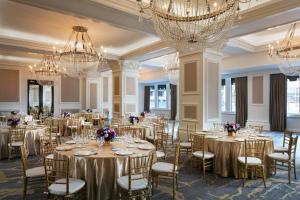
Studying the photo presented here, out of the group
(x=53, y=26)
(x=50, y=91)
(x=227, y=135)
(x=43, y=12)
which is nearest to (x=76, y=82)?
(x=50, y=91)

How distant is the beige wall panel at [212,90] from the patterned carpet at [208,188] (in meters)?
3.20

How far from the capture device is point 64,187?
3.16 meters

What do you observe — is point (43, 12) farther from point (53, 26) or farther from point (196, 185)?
point (196, 185)

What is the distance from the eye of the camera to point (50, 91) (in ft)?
48.2

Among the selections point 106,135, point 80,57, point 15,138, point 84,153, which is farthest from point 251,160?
point 15,138

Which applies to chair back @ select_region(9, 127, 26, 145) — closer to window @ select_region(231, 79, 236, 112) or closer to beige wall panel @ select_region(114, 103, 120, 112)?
beige wall panel @ select_region(114, 103, 120, 112)

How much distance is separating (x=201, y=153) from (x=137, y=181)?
2282mm

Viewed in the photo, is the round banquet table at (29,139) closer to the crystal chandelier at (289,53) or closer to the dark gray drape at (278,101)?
the crystal chandelier at (289,53)

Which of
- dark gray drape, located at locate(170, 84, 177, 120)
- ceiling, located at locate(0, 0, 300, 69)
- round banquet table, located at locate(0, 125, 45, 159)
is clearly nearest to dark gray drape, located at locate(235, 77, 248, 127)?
ceiling, located at locate(0, 0, 300, 69)

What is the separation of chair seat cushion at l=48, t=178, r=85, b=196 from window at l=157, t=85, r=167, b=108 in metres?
16.1

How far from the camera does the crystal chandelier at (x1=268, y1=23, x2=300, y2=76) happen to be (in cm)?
649

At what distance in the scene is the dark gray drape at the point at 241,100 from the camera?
43.0 ft

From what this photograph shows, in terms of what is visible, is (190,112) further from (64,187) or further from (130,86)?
(64,187)

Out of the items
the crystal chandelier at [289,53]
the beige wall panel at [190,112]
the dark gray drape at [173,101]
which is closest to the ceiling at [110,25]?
the crystal chandelier at [289,53]
